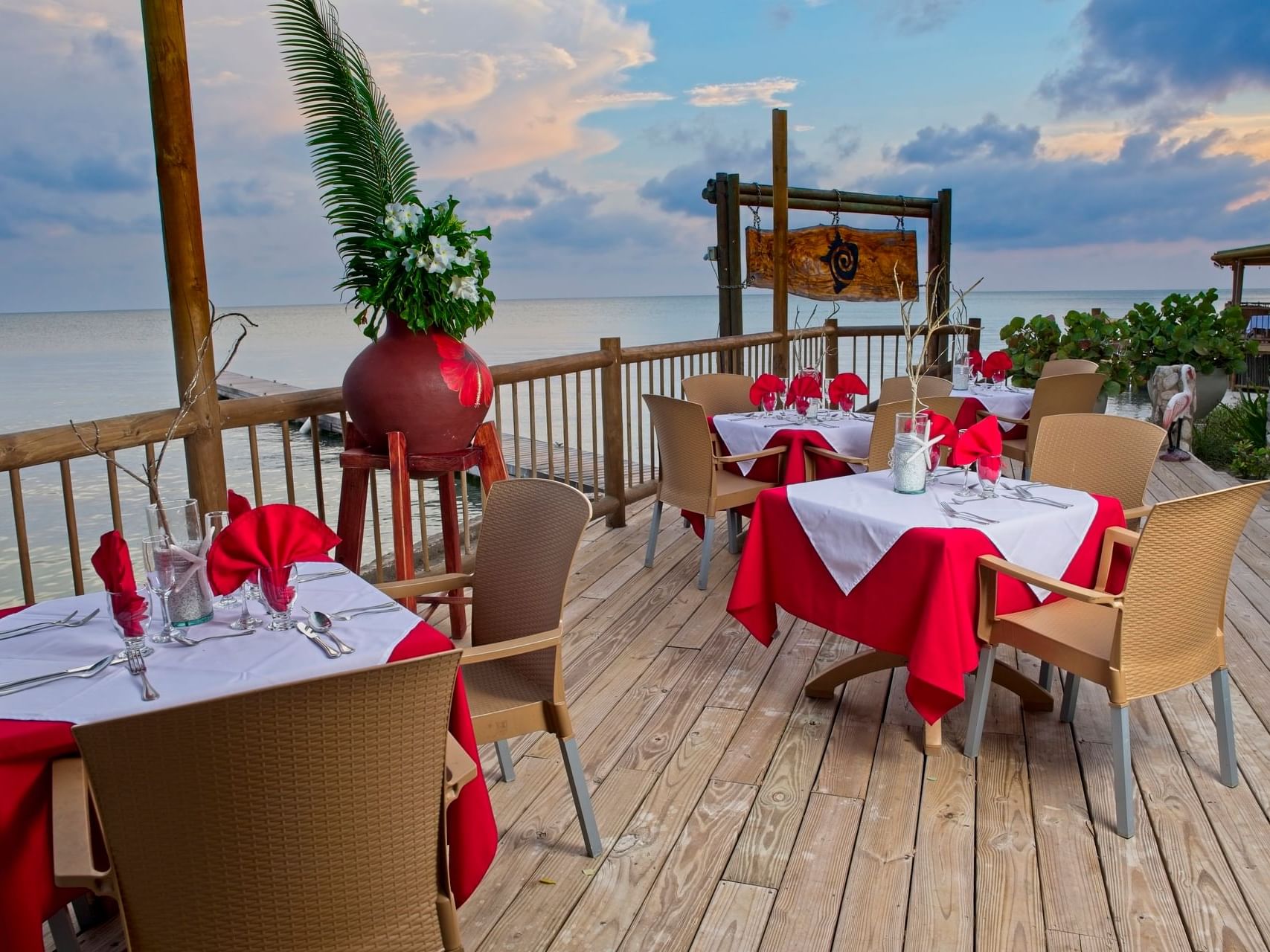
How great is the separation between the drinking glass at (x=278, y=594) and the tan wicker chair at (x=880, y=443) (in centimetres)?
265

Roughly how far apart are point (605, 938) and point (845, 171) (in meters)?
14.6

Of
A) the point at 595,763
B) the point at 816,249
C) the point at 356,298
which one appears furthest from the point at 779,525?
the point at 816,249

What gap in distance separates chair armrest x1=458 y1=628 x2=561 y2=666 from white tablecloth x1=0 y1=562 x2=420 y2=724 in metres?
0.15

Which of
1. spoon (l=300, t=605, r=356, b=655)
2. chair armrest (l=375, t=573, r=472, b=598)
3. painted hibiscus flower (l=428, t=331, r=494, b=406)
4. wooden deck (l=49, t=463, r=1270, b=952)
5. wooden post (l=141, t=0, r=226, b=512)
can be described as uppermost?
wooden post (l=141, t=0, r=226, b=512)

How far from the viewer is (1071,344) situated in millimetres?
7516

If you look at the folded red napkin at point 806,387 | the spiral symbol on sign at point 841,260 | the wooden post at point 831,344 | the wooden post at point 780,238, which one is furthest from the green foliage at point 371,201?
the spiral symbol on sign at point 841,260

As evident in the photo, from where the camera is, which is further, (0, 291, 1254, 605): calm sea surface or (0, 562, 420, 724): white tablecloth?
(0, 291, 1254, 605): calm sea surface

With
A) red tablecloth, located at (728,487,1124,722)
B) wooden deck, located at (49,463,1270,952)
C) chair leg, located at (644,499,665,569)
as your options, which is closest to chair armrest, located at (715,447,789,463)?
chair leg, located at (644,499,665,569)

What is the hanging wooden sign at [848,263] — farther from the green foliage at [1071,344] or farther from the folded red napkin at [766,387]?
the folded red napkin at [766,387]

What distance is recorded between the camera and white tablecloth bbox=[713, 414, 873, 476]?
4.32m

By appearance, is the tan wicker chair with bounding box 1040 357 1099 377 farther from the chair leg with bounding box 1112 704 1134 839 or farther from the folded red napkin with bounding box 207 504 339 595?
the folded red napkin with bounding box 207 504 339 595

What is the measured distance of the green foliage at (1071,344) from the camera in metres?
7.42

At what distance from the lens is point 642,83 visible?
14906 mm

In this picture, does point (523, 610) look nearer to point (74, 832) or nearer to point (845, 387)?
point (74, 832)
